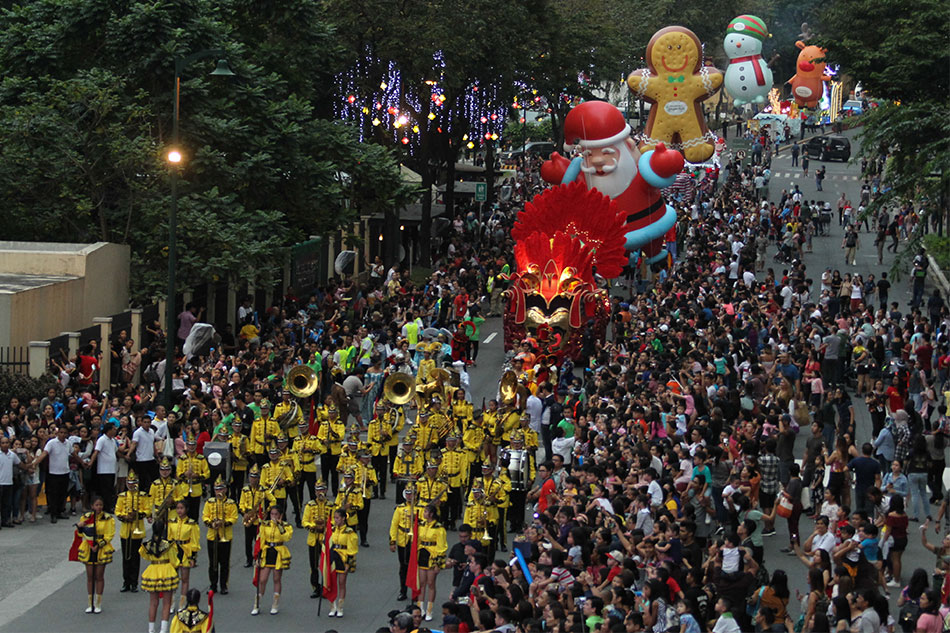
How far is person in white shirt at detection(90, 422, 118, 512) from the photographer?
71.6 ft

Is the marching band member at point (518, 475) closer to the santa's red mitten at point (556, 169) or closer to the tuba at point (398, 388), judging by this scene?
the tuba at point (398, 388)

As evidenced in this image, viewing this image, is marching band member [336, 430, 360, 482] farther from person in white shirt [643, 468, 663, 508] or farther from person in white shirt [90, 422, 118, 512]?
person in white shirt [643, 468, 663, 508]

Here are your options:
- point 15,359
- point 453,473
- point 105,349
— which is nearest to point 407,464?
point 453,473

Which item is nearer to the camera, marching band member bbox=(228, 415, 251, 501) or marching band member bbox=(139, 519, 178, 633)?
marching band member bbox=(139, 519, 178, 633)

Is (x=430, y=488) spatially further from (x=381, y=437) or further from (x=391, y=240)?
(x=391, y=240)

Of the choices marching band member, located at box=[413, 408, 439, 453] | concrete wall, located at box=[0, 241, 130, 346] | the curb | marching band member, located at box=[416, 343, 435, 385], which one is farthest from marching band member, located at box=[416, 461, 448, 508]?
the curb

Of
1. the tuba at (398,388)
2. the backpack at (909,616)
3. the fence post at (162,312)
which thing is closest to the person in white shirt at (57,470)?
the tuba at (398,388)

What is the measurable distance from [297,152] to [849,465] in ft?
56.0

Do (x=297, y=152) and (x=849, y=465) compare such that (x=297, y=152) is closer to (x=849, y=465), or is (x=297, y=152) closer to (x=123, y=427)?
(x=123, y=427)

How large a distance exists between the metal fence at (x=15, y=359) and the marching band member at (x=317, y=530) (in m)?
9.06

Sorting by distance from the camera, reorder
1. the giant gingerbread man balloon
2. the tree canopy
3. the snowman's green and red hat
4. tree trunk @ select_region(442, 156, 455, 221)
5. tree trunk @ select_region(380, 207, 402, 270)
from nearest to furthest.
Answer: the tree canopy, tree trunk @ select_region(380, 207, 402, 270), tree trunk @ select_region(442, 156, 455, 221), the giant gingerbread man balloon, the snowman's green and red hat

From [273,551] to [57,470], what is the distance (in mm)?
4785

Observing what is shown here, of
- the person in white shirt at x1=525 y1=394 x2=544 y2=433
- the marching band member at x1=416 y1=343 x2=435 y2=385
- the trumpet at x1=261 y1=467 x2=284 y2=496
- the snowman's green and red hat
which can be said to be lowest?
the trumpet at x1=261 y1=467 x2=284 y2=496

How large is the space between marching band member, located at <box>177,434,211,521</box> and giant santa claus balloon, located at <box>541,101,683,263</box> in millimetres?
20590
